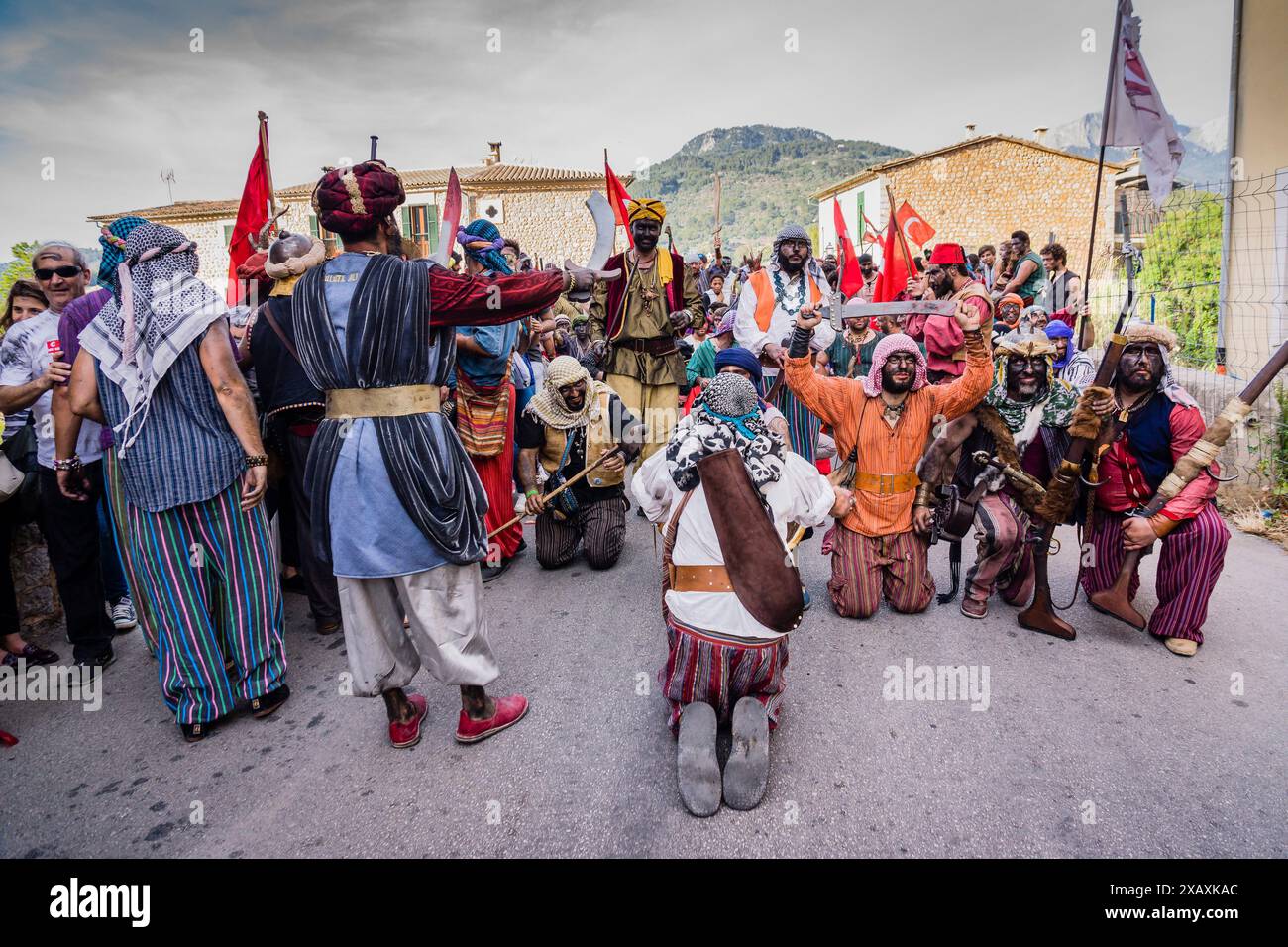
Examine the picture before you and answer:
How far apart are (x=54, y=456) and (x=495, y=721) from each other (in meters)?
2.70

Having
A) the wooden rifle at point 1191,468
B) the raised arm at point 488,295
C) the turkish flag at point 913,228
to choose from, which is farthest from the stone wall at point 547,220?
the raised arm at point 488,295

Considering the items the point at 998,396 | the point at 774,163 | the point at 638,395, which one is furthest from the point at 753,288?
the point at 774,163

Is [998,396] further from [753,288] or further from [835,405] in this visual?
[753,288]

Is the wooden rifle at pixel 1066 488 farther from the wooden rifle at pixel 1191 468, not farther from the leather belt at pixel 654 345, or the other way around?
the leather belt at pixel 654 345

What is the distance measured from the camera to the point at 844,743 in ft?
9.46

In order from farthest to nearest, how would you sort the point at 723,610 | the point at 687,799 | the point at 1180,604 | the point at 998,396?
the point at 998,396
the point at 1180,604
the point at 723,610
the point at 687,799

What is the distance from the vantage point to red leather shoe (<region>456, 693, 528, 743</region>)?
9.53ft

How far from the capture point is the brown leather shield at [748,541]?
2568 mm

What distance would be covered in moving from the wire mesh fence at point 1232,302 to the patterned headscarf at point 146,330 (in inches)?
176

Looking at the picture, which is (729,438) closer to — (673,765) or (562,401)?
(673,765)

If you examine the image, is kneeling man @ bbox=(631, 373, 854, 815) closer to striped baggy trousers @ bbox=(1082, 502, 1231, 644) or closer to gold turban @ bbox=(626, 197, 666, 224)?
striped baggy trousers @ bbox=(1082, 502, 1231, 644)

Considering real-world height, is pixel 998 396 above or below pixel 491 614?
above

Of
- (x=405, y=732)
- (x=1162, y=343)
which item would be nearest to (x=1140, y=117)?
(x=1162, y=343)
